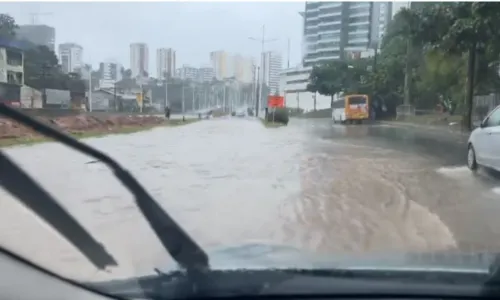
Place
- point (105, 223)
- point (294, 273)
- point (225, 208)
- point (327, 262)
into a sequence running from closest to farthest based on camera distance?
1. point (294, 273)
2. point (327, 262)
3. point (105, 223)
4. point (225, 208)

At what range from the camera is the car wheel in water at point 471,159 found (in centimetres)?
304

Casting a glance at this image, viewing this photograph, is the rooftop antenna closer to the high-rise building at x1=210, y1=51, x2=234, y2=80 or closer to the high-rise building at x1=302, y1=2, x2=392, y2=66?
the high-rise building at x1=210, y1=51, x2=234, y2=80

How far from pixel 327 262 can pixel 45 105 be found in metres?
1.24

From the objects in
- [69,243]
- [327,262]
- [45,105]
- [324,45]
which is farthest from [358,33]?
[69,243]

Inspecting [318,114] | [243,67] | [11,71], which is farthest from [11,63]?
[318,114]

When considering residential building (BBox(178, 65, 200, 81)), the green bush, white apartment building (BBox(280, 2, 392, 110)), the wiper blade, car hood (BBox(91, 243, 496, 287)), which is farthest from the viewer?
the green bush

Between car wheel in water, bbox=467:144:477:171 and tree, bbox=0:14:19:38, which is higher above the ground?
tree, bbox=0:14:19:38

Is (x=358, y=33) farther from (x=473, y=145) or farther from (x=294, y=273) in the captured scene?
(x=294, y=273)

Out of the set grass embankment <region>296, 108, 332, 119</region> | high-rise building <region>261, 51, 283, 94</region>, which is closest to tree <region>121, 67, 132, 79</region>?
high-rise building <region>261, 51, 283, 94</region>

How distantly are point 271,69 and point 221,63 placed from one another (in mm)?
331

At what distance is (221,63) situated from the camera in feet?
10.0

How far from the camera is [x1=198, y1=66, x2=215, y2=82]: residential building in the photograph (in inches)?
120

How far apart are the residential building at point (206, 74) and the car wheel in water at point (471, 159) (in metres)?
1.35

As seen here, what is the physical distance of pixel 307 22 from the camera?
302 cm
